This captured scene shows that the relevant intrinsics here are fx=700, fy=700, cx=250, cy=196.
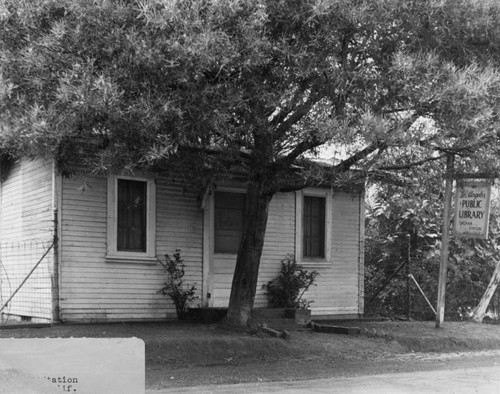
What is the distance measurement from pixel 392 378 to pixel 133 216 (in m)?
6.74

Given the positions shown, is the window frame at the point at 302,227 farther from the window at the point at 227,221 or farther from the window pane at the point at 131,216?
the window pane at the point at 131,216

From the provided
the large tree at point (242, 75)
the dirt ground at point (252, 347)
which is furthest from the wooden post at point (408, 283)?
the large tree at point (242, 75)

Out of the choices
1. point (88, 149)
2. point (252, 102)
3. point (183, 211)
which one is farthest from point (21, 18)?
point (183, 211)

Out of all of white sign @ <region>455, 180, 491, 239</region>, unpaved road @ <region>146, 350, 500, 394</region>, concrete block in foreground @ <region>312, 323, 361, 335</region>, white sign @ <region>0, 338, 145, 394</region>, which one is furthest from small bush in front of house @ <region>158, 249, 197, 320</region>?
white sign @ <region>0, 338, 145, 394</region>

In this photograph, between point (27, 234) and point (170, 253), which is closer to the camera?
point (27, 234)

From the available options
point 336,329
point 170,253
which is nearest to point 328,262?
point 336,329

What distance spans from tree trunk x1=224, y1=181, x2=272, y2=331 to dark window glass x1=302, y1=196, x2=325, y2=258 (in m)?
4.23

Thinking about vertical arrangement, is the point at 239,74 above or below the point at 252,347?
above

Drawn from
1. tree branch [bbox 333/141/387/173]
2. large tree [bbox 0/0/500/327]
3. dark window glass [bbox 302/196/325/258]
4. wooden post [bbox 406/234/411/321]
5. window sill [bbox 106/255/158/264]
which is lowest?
wooden post [bbox 406/234/411/321]

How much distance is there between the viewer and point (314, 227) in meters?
17.5

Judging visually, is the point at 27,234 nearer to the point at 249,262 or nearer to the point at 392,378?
the point at 249,262

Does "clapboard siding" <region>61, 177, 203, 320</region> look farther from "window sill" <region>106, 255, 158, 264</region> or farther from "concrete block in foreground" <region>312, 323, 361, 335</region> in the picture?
"concrete block in foreground" <region>312, 323, 361, 335</region>

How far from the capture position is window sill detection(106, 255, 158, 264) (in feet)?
46.4

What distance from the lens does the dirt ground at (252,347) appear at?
10328 mm
